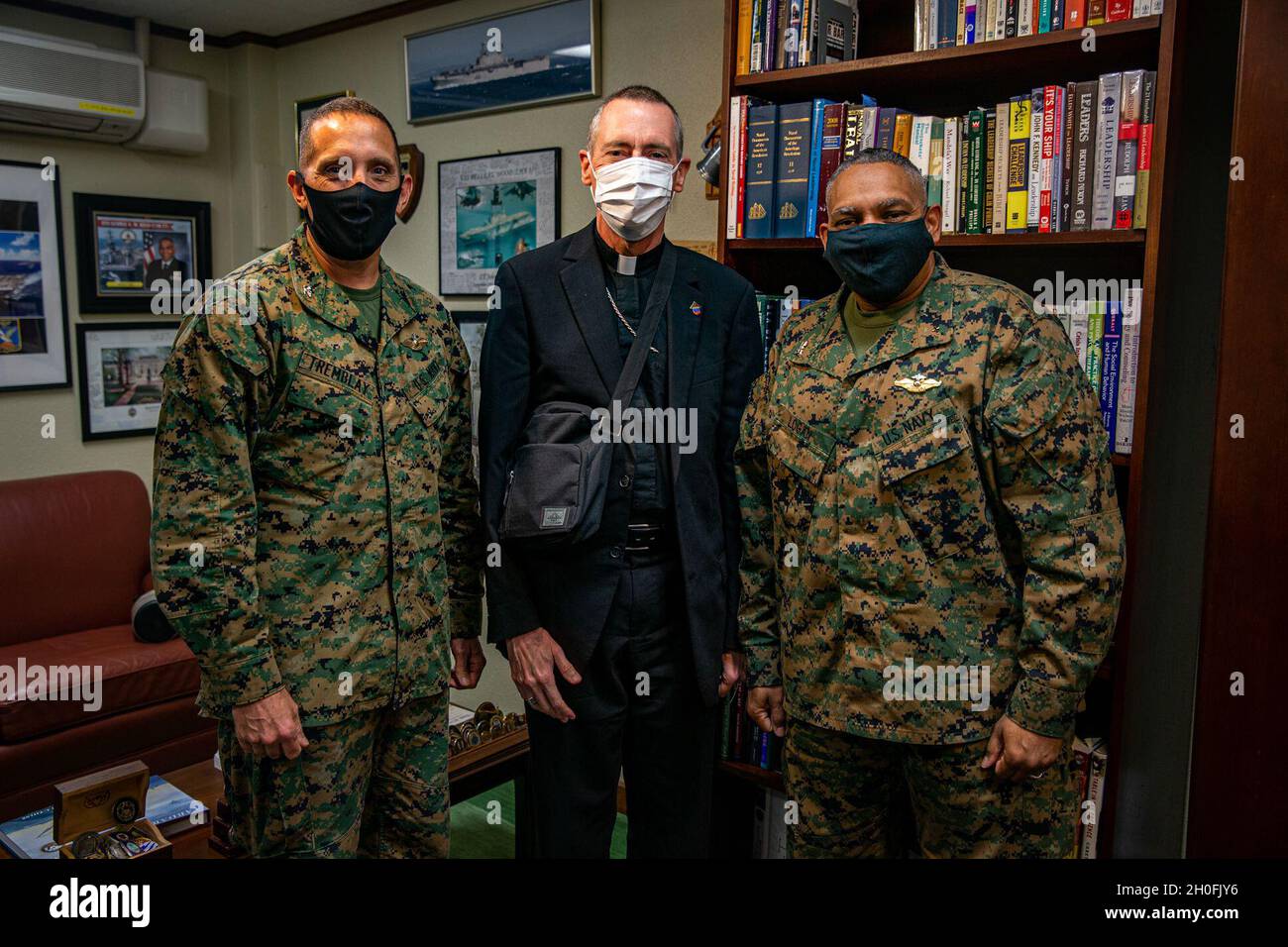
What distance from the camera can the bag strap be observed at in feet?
5.16

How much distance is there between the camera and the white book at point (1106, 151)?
1.70m

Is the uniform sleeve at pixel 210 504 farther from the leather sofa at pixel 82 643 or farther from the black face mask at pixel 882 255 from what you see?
the leather sofa at pixel 82 643

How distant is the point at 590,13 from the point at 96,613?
8.54ft

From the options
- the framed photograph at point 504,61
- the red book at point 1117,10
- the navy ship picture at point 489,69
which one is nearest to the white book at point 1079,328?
the red book at point 1117,10

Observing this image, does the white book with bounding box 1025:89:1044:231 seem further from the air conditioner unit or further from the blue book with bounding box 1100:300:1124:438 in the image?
the air conditioner unit

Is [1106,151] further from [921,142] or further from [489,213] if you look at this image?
[489,213]

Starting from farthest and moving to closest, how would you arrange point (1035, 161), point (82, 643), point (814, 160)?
1. point (82, 643)
2. point (814, 160)
3. point (1035, 161)

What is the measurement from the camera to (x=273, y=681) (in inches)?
55.9

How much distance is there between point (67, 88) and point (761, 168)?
9.06 ft

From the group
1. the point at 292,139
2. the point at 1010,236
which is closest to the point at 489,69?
the point at 292,139

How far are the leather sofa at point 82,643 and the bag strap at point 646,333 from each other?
2.24 metres

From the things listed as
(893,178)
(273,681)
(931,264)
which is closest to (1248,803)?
(931,264)

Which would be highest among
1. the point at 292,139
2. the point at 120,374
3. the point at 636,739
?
the point at 292,139

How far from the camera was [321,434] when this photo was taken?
148 centimetres
